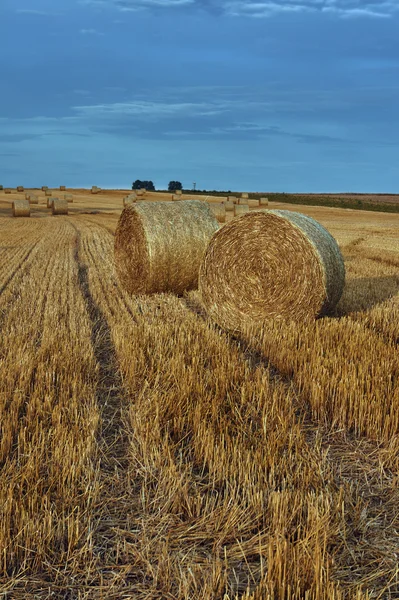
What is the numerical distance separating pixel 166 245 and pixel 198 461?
20.1ft

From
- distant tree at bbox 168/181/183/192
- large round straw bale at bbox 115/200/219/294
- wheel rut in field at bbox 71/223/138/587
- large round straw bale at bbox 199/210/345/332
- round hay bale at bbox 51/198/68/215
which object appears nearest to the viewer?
wheel rut in field at bbox 71/223/138/587

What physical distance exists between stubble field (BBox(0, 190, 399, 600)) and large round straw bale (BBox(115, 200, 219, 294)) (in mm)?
2477

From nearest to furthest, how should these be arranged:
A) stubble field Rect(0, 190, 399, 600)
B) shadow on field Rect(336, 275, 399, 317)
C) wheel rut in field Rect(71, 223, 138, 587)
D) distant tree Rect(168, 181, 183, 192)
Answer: stubble field Rect(0, 190, 399, 600), wheel rut in field Rect(71, 223, 138, 587), shadow on field Rect(336, 275, 399, 317), distant tree Rect(168, 181, 183, 192)

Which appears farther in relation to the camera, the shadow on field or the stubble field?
the shadow on field

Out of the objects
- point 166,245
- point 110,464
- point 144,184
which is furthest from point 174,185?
point 110,464

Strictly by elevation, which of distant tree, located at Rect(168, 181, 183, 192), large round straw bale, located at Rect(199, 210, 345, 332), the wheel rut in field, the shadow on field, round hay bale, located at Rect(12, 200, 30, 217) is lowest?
the wheel rut in field

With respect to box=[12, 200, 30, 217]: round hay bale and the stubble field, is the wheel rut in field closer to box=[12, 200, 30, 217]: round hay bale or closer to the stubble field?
the stubble field

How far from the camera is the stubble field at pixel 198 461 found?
101 inches

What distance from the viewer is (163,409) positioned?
4.19 m

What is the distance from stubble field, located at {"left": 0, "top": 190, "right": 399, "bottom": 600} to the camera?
2.57 metres

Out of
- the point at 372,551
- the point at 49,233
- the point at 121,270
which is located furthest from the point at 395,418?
the point at 49,233

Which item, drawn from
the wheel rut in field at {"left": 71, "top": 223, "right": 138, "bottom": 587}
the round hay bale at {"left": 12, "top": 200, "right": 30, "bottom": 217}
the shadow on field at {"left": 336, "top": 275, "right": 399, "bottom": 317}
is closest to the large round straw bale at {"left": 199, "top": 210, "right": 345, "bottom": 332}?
the shadow on field at {"left": 336, "top": 275, "right": 399, "bottom": 317}

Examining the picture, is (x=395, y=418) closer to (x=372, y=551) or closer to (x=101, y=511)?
(x=372, y=551)

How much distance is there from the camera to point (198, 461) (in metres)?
3.56
